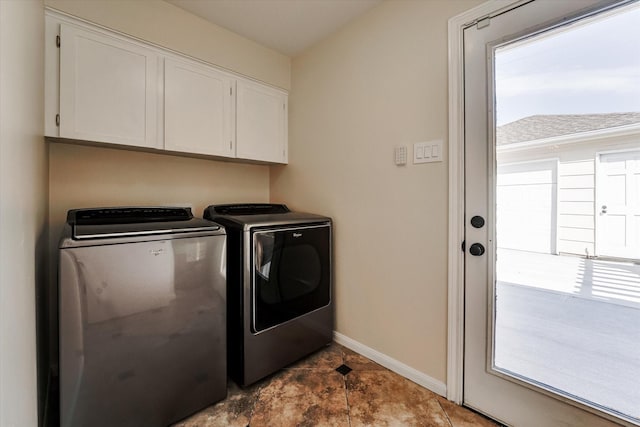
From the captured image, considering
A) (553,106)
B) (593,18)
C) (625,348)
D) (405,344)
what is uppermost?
(593,18)

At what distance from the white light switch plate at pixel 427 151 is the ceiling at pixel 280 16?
1055 millimetres

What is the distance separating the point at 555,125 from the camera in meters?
1.25

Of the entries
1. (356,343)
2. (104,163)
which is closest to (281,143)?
(104,163)

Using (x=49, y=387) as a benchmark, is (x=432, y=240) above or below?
above

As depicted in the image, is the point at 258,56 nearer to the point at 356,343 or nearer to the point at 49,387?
the point at 356,343

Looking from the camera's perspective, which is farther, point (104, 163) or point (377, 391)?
point (104, 163)

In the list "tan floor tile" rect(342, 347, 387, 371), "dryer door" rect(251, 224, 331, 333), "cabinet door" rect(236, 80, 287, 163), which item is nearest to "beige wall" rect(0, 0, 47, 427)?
"dryer door" rect(251, 224, 331, 333)

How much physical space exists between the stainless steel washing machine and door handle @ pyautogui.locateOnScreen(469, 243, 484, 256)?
1369 mm

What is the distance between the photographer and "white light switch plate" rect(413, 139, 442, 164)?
1.57 meters

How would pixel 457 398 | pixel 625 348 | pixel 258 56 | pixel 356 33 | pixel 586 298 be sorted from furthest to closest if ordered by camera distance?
pixel 258 56
pixel 356 33
pixel 457 398
pixel 586 298
pixel 625 348

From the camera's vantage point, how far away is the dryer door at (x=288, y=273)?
167cm

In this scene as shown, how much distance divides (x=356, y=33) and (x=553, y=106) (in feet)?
4.49

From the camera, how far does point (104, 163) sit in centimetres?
182

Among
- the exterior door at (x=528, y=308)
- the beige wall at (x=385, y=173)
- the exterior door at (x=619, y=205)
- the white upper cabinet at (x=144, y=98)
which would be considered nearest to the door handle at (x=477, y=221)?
the exterior door at (x=528, y=308)
